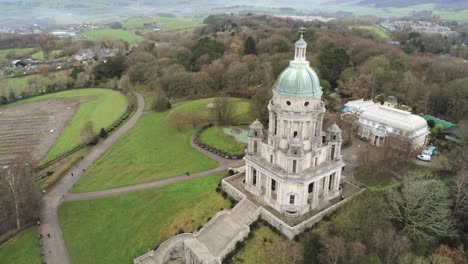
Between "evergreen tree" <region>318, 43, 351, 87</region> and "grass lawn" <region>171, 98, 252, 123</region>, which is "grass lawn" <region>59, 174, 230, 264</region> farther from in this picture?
"evergreen tree" <region>318, 43, 351, 87</region>

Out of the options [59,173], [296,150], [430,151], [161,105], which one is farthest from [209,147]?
[430,151]

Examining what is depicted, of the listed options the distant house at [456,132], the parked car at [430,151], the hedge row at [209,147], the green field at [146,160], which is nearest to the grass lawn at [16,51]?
the green field at [146,160]

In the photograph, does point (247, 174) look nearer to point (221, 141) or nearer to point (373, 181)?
point (373, 181)

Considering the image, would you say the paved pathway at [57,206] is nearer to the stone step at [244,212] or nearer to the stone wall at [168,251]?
the stone wall at [168,251]

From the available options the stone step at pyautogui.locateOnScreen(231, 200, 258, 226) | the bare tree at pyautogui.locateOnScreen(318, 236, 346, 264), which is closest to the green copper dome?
the stone step at pyautogui.locateOnScreen(231, 200, 258, 226)

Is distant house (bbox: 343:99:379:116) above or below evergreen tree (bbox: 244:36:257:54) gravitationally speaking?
below

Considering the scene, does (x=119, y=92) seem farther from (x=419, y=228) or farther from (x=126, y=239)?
(x=419, y=228)

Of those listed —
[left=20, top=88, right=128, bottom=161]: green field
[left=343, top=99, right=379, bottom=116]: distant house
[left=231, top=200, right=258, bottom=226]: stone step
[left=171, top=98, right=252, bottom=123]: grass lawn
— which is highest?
[left=343, top=99, right=379, bottom=116]: distant house

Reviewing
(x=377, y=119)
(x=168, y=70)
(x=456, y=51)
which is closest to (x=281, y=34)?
(x=168, y=70)

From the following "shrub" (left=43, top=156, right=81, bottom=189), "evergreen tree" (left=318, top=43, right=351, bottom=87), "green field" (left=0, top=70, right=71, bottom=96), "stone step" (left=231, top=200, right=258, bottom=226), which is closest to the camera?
"stone step" (left=231, top=200, right=258, bottom=226)
